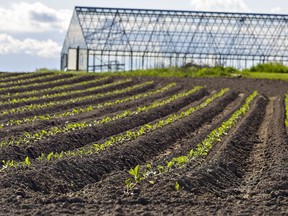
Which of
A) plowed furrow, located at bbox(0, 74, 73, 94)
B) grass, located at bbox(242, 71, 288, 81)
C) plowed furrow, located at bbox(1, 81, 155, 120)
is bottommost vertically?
plowed furrow, located at bbox(1, 81, 155, 120)

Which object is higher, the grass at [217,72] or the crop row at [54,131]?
the grass at [217,72]

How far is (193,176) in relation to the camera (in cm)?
1011

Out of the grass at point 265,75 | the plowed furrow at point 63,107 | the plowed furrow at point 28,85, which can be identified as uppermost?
the grass at point 265,75

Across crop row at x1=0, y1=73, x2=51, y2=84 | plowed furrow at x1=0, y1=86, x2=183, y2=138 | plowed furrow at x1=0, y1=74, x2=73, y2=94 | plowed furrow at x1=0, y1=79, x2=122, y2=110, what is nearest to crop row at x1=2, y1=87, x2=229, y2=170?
plowed furrow at x1=0, y1=86, x2=183, y2=138

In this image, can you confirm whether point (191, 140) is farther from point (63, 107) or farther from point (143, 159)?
point (63, 107)

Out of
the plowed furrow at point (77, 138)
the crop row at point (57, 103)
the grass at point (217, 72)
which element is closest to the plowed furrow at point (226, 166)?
the plowed furrow at point (77, 138)

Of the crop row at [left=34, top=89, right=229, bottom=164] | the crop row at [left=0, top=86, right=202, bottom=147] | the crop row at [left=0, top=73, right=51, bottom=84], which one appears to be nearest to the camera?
the crop row at [left=34, top=89, right=229, bottom=164]

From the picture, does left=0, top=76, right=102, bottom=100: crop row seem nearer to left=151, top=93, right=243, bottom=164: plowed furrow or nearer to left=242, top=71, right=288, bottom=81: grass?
left=151, top=93, right=243, bottom=164: plowed furrow

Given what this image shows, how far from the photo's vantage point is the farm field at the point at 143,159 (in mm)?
8703

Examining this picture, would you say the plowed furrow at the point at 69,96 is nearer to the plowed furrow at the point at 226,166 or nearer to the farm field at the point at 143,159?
the farm field at the point at 143,159

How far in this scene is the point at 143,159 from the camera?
13.3 meters

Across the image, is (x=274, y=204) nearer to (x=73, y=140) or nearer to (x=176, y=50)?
(x=73, y=140)

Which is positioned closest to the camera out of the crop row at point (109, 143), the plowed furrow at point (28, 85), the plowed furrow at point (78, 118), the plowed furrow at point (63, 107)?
the crop row at point (109, 143)

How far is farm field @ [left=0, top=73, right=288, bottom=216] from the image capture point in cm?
870
